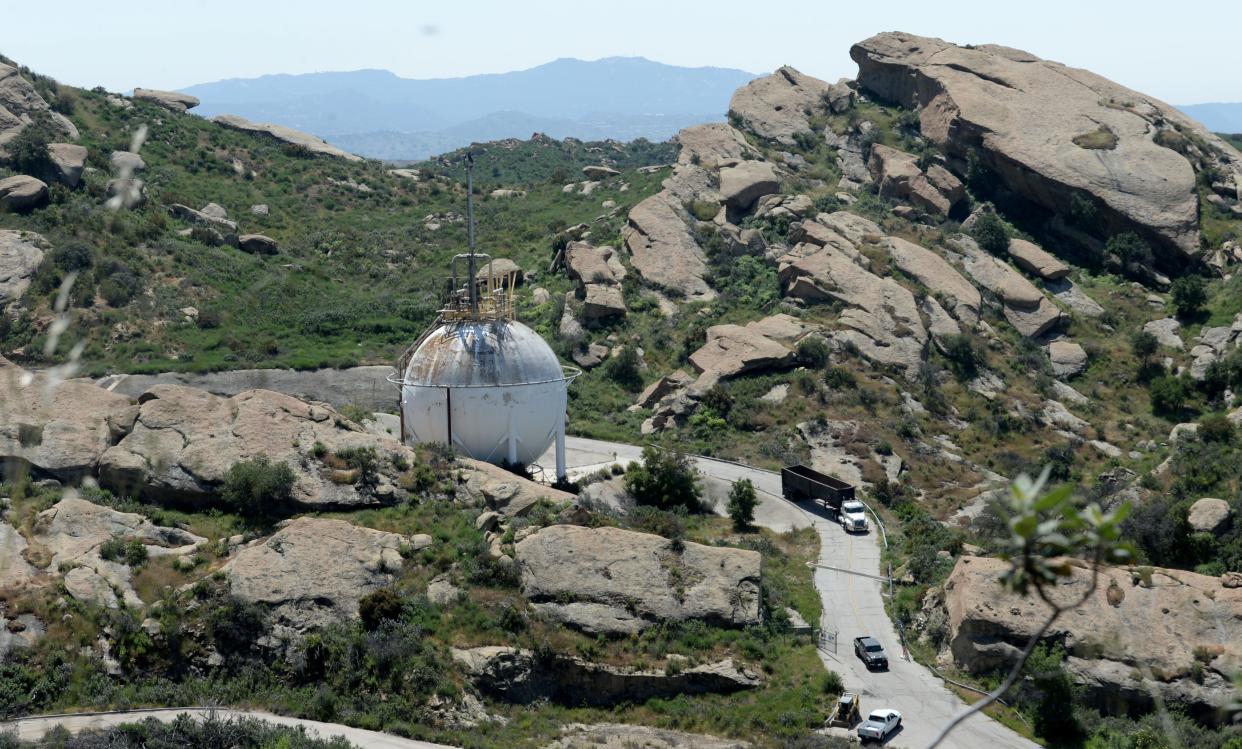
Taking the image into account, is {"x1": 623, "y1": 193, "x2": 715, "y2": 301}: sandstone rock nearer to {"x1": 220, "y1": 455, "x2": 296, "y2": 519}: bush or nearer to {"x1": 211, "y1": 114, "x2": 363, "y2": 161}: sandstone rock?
{"x1": 211, "y1": 114, "x2": 363, "y2": 161}: sandstone rock

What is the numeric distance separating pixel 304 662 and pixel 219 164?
229 feet

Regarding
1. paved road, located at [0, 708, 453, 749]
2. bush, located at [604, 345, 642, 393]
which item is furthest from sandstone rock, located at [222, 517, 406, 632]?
bush, located at [604, 345, 642, 393]

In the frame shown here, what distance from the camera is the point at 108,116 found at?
9088 centimetres

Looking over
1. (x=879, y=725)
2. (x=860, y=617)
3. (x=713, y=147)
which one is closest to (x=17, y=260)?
(x=713, y=147)

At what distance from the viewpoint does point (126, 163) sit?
265 feet

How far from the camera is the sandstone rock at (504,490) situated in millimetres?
38812

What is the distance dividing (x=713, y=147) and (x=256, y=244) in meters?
32.7

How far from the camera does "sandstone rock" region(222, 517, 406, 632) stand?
105 ft

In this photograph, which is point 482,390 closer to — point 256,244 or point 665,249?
point 665,249

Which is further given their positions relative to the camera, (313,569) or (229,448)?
(229,448)

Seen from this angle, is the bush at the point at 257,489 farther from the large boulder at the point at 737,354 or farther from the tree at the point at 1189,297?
the tree at the point at 1189,297

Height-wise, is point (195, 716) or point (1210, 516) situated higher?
point (1210, 516)

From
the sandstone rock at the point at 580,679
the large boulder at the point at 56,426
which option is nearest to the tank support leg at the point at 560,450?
the sandstone rock at the point at 580,679

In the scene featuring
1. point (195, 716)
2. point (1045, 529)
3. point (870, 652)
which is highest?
point (1045, 529)
